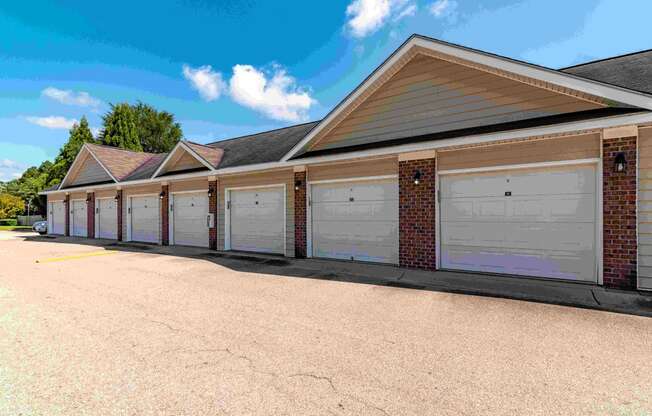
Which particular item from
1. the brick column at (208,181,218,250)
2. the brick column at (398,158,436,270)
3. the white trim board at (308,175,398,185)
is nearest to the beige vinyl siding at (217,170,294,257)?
the brick column at (208,181,218,250)

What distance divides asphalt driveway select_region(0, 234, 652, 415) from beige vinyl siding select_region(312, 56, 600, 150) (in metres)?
4.11

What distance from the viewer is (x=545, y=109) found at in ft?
21.0

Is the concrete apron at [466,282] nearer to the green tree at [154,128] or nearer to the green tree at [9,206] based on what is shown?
the green tree at [154,128]

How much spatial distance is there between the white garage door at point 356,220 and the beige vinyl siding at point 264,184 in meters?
0.86

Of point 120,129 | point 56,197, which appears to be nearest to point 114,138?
point 120,129

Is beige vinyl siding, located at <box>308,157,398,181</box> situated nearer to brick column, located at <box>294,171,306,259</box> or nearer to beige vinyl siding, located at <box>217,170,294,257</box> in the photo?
brick column, located at <box>294,171,306,259</box>

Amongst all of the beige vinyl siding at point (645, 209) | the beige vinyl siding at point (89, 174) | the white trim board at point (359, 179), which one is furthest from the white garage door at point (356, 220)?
the beige vinyl siding at point (89, 174)

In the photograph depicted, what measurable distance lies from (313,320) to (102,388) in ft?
8.33

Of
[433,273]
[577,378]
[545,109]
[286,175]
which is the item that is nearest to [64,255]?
[286,175]

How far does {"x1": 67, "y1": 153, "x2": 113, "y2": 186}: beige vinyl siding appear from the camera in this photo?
17203 millimetres

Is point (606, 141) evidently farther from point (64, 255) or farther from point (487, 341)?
point (64, 255)

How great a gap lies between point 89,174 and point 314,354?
67.3 feet

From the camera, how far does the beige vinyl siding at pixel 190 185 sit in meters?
12.5

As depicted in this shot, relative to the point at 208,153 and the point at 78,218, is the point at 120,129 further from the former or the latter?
the point at 208,153
